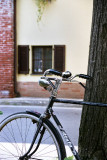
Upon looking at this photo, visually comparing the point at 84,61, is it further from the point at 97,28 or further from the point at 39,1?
the point at 97,28

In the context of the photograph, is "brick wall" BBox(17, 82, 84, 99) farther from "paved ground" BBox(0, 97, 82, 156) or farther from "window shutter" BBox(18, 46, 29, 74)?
"paved ground" BBox(0, 97, 82, 156)

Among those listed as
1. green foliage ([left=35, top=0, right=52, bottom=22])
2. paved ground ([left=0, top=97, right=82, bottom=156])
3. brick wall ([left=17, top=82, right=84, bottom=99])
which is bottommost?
paved ground ([left=0, top=97, right=82, bottom=156])

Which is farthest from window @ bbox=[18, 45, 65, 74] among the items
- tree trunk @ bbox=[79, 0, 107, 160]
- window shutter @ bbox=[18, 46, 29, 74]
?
tree trunk @ bbox=[79, 0, 107, 160]

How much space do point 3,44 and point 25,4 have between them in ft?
5.99

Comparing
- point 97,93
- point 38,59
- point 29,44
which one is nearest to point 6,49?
point 29,44

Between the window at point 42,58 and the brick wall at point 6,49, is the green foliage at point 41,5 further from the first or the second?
the window at point 42,58

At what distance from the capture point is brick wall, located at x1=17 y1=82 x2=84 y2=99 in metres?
9.88

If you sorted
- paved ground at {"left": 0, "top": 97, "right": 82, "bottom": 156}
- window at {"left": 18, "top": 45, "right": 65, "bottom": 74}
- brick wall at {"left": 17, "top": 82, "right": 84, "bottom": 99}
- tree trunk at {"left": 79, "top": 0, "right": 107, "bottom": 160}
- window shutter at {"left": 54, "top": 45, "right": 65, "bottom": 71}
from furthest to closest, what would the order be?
window at {"left": 18, "top": 45, "right": 65, "bottom": 74}, window shutter at {"left": 54, "top": 45, "right": 65, "bottom": 71}, brick wall at {"left": 17, "top": 82, "right": 84, "bottom": 99}, paved ground at {"left": 0, "top": 97, "right": 82, "bottom": 156}, tree trunk at {"left": 79, "top": 0, "right": 107, "bottom": 160}

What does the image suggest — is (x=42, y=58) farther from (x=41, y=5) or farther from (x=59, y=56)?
(x=41, y=5)

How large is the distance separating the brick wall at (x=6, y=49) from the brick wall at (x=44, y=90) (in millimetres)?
456

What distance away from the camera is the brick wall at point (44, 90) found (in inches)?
389

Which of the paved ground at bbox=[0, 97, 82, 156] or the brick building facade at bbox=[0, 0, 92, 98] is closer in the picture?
the paved ground at bbox=[0, 97, 82, 156]

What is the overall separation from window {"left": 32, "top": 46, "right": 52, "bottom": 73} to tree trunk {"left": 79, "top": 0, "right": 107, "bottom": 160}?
795 centimetres

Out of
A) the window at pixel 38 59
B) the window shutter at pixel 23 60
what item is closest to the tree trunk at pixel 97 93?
the window at pixel 38 59
